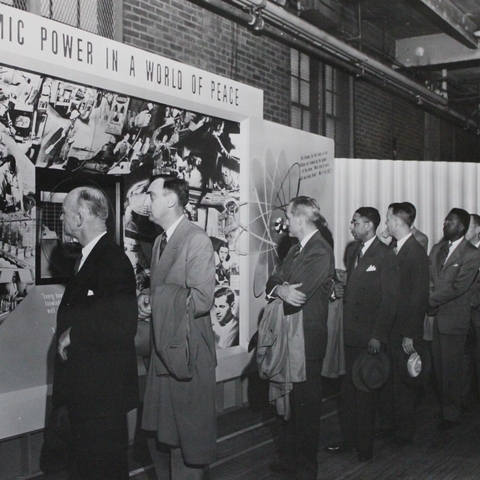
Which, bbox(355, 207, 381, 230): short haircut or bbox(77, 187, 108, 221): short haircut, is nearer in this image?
bbox(77, 187, 108, 221): short haircut

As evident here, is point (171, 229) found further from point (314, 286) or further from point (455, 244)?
point (455, 244)

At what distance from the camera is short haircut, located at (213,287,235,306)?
251 inches

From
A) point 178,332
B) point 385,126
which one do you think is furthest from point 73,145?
point 385,126

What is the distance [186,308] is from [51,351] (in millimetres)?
1653

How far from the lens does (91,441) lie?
3.24 meters

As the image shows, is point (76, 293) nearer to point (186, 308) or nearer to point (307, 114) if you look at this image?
point (186, 308)

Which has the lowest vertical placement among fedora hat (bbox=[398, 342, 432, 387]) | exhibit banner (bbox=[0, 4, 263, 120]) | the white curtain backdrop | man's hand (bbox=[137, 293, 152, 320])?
fedora hat (bbox=[398, 342, 432, 387])

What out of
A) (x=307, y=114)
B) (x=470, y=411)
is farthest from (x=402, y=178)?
(x=470, y=411)

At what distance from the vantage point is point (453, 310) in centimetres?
609

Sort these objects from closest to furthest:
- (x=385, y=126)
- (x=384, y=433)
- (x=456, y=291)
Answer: (x=384, y=433)
(x=456, y=291)
(x=385, y=126)

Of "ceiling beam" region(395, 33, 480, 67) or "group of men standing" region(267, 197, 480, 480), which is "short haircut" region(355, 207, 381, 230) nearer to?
"group of men standing" region(267, 197, 480, 480)

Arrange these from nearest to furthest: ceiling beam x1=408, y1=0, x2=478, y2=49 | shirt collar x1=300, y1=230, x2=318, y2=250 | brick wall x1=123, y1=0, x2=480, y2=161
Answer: shirt collar x1=300, y1=230, x2=318, y2=250, brick wall x1=123, y1=0, x2=480, y2=161, ceiling beam x1=408, y1=0, x2=478, y2=49

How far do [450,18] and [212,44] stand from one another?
3693 mm

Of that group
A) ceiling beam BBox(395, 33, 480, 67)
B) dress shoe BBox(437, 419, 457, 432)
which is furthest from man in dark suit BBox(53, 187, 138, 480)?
ceiling beam BBox(395, 33, 480, 67)
